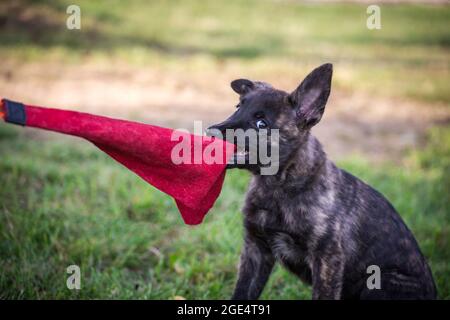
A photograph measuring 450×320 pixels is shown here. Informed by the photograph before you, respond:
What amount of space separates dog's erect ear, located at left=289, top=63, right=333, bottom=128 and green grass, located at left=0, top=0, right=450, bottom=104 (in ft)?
23.0

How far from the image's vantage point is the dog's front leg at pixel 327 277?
3.43 meters

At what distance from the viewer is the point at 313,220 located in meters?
3.43

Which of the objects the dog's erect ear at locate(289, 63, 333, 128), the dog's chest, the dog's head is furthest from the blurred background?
the dog's erect ear at locate(289, 63, 333, 128)

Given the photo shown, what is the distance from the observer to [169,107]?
28.2ft

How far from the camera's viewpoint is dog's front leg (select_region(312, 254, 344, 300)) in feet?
11.2

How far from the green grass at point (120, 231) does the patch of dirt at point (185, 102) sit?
4.73ft

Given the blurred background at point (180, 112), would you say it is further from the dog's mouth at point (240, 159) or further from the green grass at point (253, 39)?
the dog's mouth at point (240, 159)

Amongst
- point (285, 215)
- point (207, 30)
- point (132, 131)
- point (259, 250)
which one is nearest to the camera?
point (132, 131)

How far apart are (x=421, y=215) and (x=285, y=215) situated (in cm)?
294

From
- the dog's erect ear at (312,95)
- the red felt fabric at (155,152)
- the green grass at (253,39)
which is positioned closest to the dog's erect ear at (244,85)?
the dog's erect ear at (312,95)
